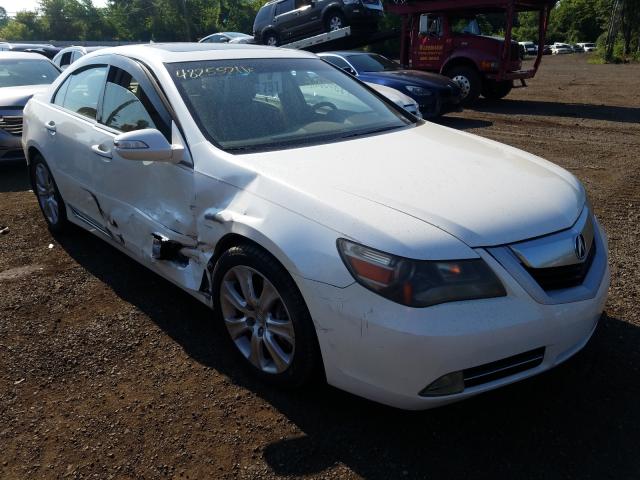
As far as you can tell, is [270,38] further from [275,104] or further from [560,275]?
[560,275]

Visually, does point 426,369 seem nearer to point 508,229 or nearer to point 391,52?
point 508,229

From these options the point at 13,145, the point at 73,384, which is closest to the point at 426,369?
the point at 73,384

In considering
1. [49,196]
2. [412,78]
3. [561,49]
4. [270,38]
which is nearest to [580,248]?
[49,196]

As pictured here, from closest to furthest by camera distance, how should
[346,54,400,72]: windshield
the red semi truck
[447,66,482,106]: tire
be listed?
1. [346,54,400,72]: windshield
2. the red semi truck
3. [447,66,482,106]: tire

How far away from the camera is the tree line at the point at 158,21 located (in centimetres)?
6206

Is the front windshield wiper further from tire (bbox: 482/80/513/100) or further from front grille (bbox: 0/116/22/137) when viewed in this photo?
tire (bbox: 482/80/513/100)

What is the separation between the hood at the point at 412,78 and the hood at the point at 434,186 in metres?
7.78

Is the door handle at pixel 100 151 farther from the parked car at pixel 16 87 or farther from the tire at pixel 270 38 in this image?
the tire at pixel 270 38

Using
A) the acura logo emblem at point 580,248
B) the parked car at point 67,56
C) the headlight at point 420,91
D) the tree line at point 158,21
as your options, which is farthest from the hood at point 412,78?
the tree line at point 158,21

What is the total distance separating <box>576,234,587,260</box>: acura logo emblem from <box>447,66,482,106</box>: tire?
37.8 feet

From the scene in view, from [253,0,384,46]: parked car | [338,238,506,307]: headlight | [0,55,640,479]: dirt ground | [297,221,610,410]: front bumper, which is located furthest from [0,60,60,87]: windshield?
[253,0,384,46]: parked car

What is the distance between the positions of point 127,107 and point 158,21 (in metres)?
67.5

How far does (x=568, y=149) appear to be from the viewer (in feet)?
26.3

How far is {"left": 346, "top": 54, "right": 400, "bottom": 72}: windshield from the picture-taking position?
36.6 ft
